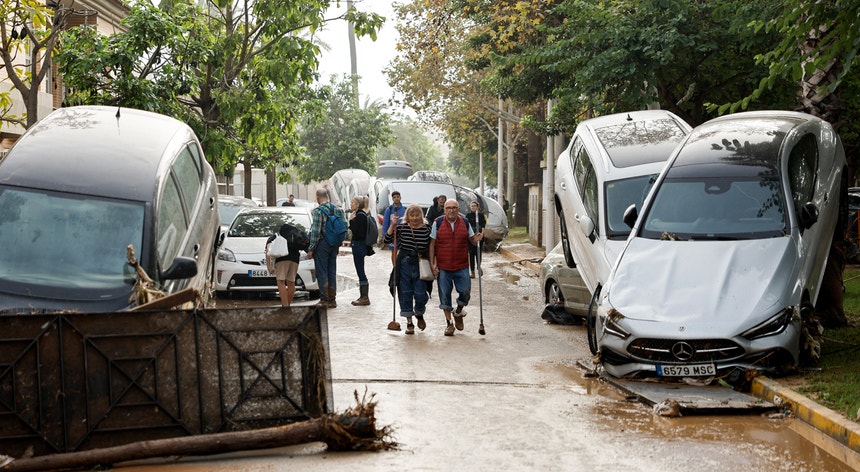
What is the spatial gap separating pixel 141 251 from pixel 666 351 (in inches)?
183

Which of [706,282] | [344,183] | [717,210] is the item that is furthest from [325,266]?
[344,183]

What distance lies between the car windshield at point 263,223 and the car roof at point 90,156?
7.18 m

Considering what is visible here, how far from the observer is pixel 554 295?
16.0 m

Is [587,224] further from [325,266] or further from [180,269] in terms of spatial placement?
[180,269]

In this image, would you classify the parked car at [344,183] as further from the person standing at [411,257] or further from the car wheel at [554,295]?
the person standing at [411,257]

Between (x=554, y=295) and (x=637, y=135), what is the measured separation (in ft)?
8.66

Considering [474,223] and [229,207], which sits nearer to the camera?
[474,223]

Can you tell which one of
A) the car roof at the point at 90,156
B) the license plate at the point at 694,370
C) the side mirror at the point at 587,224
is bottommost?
the license plate at the point at 694,370

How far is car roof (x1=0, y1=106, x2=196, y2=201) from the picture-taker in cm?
980

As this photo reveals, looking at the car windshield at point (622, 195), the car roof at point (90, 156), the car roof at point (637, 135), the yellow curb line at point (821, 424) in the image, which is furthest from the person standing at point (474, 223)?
the yellow curb line at point (821, 424)

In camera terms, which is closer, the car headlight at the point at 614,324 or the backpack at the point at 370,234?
the car headlight at the point at 614,324

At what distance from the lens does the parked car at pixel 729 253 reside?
9.91 m

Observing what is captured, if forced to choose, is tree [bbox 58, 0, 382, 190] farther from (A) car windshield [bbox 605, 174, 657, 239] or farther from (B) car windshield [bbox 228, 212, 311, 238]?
(A) car windshield [bbox 605, 174, 657, 239]

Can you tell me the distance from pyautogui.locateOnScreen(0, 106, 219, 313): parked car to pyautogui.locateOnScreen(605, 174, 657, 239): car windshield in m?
5.12
